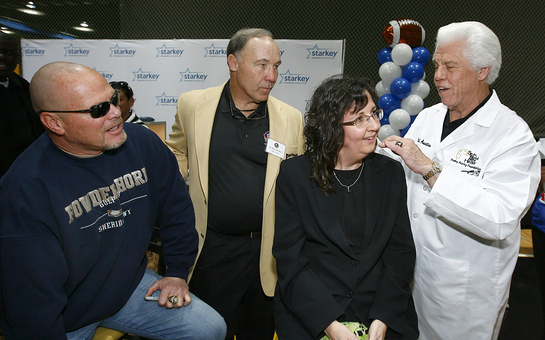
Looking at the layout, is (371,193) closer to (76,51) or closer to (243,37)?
(243,37)

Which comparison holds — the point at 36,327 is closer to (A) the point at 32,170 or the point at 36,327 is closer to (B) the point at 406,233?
(A) the point at 32,170

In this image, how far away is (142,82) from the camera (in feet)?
17.6

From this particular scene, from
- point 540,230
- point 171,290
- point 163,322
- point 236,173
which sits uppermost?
point 236,173

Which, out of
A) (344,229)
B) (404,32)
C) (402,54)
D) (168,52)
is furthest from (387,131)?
(168,52)

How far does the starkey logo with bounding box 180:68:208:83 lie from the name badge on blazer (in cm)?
377

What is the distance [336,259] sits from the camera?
4.57 feet

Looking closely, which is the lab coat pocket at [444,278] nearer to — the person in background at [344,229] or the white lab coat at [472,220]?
the white lab coat at [472,220]

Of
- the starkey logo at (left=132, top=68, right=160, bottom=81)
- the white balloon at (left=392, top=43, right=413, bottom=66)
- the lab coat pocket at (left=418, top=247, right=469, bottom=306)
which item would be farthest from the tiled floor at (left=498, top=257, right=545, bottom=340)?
the starkey logo at (left=132, top=68, right=160, bottom=81)

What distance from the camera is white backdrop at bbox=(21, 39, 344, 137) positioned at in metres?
4.94

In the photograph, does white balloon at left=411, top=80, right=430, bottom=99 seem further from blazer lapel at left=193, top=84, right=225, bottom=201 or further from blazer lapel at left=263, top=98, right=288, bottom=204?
blazer lapel at left=193, top=84, right=225, bottom=201

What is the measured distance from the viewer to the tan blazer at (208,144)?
180cm

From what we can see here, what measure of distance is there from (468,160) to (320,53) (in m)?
3.77

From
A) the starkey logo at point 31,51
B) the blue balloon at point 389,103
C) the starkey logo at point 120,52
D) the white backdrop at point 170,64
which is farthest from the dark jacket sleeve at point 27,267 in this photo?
the starkey logo at point 31,51

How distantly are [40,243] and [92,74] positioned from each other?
70 centimetres
